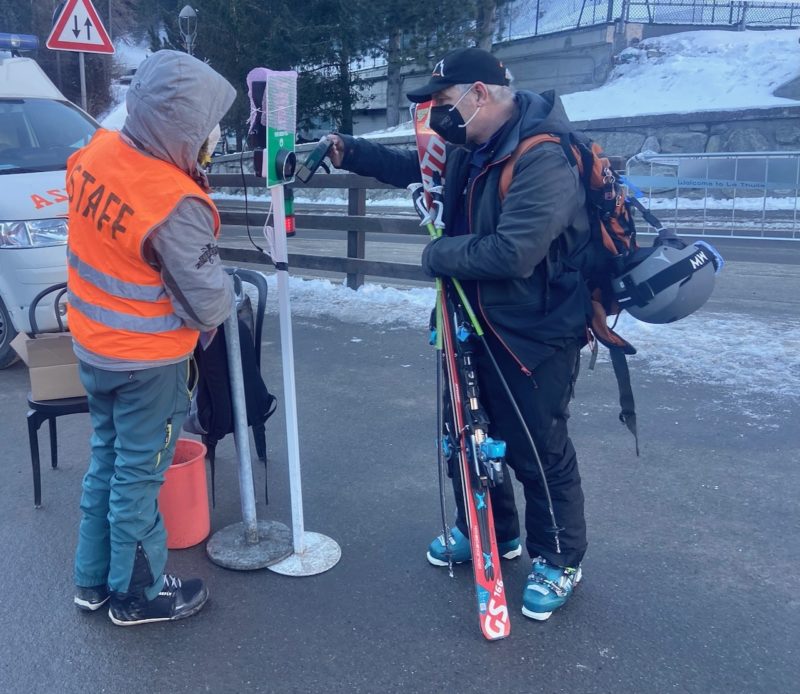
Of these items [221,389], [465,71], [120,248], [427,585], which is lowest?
[427,585]

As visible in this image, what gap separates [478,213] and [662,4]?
2628 centimetres

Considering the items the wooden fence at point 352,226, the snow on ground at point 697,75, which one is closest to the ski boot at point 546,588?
the wooden fence at point 352,226

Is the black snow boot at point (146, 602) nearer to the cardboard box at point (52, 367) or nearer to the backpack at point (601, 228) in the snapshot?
the cardboard box at point (52, 367)

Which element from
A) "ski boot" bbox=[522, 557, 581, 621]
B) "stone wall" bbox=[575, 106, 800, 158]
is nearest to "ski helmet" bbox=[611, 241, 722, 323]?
"ski boot" bbox=[522, 557, 581, 621]

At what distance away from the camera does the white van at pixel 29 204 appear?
5.79 meters

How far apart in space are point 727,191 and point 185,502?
50.0 ft

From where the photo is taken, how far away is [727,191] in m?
16.3

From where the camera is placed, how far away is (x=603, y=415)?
5.13 metres

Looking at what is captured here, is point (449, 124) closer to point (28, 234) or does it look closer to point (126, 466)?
point (126, 466)

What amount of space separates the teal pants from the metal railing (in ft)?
40.1

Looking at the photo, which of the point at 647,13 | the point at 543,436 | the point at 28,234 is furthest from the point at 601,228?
the point at 647,13

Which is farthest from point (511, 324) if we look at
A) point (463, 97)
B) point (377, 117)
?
point (377, 117)

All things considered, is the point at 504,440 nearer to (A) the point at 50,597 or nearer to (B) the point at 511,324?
(B) the point at 511,324

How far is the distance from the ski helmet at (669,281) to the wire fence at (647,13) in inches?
981
